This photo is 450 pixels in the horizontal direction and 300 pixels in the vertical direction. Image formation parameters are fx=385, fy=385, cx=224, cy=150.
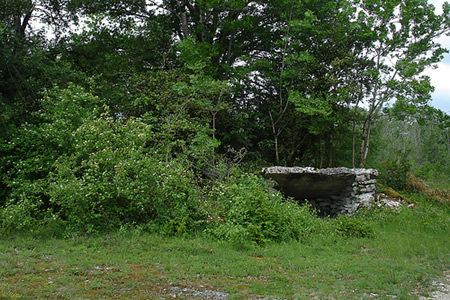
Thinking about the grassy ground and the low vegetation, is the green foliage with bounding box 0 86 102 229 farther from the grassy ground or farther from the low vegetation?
the grassy ground

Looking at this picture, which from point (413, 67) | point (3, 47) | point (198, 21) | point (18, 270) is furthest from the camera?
point (198, 21)

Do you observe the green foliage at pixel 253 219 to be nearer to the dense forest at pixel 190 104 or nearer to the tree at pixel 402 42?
the dense forest at pixel 190 104

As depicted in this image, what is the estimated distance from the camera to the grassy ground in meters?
4.95

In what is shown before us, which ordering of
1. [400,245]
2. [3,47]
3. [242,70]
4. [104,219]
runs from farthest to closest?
1. [242,70]
2. [3,47]
3. [104,219]
4. [400,245]

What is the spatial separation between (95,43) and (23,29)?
9.60 ft

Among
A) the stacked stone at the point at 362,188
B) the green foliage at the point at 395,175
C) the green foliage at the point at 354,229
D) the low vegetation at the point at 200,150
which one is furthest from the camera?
the green foliage at the point at 395,175

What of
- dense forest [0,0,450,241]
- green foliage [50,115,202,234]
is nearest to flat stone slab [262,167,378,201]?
dense forest [0,0,450,241]

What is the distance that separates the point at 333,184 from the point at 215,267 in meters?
7.68

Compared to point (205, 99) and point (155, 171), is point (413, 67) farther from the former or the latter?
point (155, 171)

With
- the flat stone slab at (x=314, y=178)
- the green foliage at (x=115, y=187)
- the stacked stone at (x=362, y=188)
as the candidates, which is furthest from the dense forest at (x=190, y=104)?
the stacked stone at (x=362, y=188)

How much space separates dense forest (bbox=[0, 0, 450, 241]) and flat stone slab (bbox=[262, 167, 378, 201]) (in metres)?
1.24

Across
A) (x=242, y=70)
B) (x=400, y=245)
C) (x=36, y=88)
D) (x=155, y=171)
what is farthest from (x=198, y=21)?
(x=400, y=245)

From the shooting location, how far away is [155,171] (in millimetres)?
8406

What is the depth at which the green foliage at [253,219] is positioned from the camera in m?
7.67
